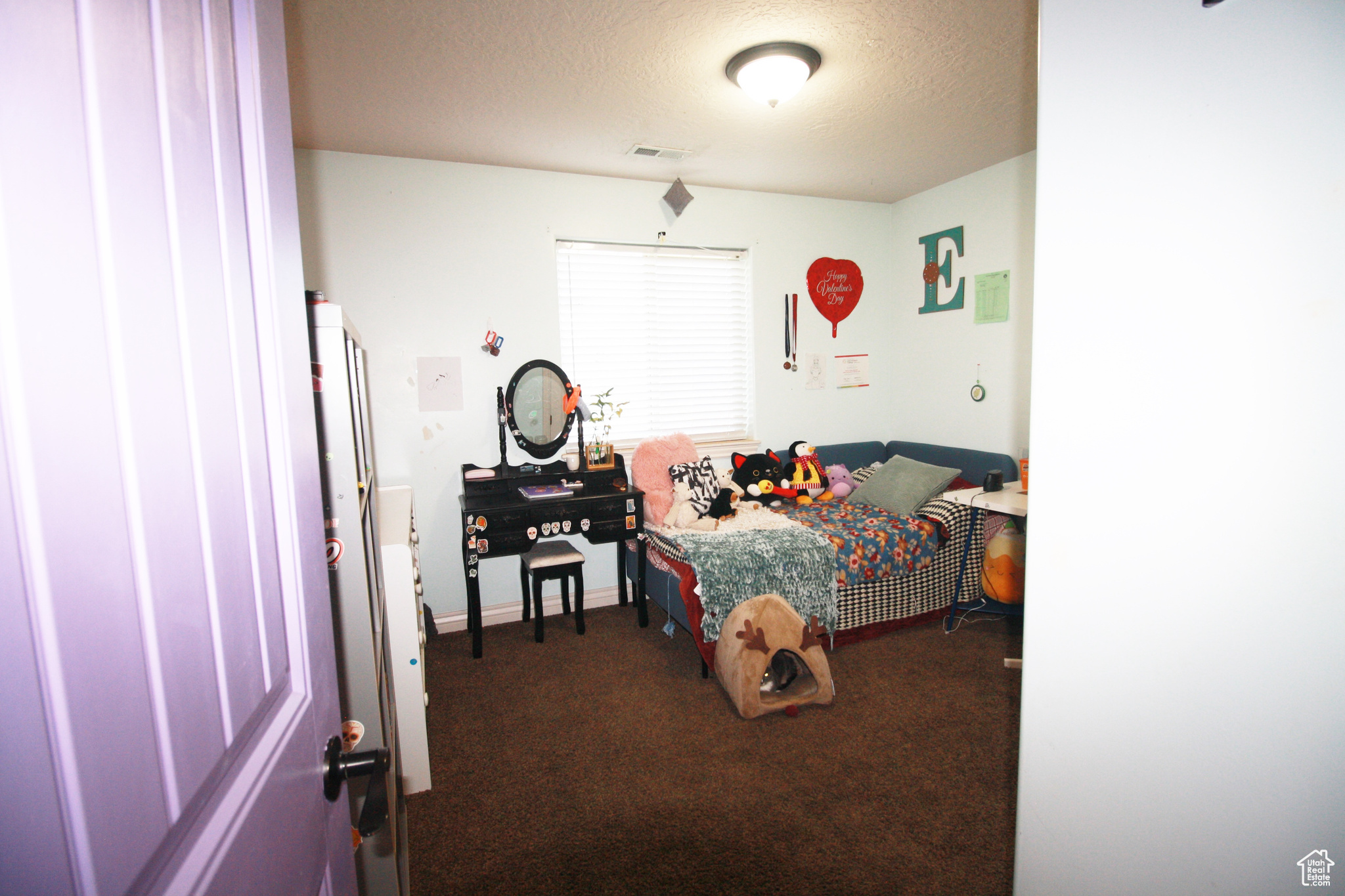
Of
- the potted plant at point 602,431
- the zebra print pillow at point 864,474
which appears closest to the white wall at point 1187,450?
the potted plant at point 602,431

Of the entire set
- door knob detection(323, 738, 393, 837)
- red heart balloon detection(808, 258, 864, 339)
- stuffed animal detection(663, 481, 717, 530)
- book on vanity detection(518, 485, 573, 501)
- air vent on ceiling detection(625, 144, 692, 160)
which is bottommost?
stuffed animal detection(663, 481, 717, 530)

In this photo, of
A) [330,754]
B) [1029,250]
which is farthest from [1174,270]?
[1029,250]

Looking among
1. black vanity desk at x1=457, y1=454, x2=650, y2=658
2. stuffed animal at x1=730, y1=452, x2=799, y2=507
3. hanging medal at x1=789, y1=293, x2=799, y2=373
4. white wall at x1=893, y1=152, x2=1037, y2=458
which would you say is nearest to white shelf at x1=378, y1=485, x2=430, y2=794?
black vanity desk at x1=457, y1=454, x2=650, y2=658

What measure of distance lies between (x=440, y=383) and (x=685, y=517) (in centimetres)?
152

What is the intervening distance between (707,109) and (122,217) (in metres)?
2.75

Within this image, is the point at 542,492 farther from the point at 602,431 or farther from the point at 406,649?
the point at 406,649

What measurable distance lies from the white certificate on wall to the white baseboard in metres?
2.06

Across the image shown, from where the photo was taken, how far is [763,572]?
271 cm

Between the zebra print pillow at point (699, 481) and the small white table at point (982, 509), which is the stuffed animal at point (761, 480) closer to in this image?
the zebra print pillow at point (699, 481)

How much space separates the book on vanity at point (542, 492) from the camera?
3.11m

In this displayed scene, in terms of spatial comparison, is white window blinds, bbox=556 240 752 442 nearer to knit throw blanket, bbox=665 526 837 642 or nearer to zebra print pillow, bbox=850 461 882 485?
zebra print pillow, bbox=850 461 882 485

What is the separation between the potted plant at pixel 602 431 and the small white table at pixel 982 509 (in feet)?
6.12

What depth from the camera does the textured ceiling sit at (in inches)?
77.6

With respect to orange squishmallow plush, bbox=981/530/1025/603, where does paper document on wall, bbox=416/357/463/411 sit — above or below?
above
